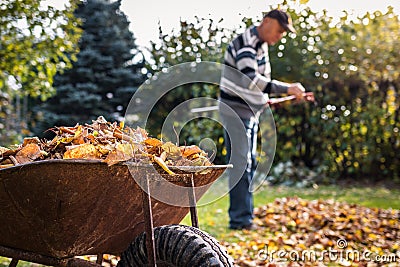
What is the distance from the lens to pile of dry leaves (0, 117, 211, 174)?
1494 millimetres

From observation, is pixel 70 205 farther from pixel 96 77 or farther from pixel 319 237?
pixel 96 77

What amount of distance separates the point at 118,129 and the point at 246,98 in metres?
1.82

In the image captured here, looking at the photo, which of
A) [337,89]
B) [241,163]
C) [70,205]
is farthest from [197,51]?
[70,205]

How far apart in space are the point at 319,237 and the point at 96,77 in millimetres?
6853

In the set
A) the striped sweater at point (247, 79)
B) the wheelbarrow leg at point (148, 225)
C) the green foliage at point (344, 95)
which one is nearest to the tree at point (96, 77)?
the green foliage at point (344, 95)

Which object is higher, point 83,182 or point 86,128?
point 86,128

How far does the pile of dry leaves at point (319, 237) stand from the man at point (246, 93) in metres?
0.26

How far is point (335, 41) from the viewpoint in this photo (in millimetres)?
6422

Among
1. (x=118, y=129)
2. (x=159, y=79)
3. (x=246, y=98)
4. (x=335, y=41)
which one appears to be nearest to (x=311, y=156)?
(x=335, y=41)

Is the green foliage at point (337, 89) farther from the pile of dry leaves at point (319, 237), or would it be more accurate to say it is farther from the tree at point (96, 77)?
the tree at point (96, 77)

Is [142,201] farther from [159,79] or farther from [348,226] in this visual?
[159,79]

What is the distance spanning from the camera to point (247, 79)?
3.37 m

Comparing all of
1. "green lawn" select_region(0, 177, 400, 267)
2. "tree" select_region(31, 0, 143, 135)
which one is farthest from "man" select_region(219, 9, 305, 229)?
"tree" select_region(31, 0, 143, 135)

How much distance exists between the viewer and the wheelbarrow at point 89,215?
142 centimetres
